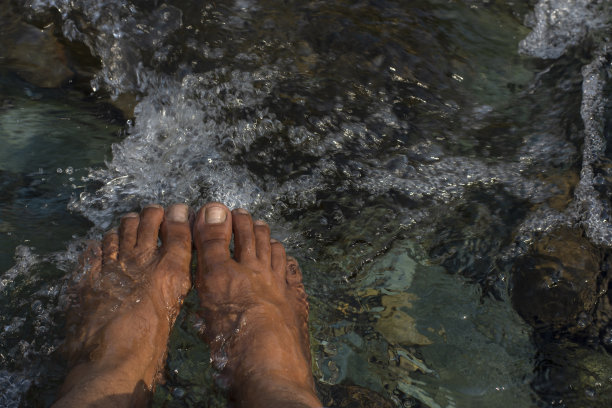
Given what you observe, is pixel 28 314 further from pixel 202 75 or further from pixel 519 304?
pixel 519 304

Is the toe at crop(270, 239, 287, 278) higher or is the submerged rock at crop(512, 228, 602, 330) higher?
the submerged rock at crop(512, 228, 602, 330)

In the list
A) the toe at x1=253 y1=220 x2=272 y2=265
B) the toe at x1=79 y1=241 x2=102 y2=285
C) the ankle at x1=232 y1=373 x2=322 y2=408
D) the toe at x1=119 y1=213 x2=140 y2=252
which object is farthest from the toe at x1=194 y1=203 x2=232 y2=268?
the ankle at x1=232 y1=373 x2=322 y2=408

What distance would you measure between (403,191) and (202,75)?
1102 mm

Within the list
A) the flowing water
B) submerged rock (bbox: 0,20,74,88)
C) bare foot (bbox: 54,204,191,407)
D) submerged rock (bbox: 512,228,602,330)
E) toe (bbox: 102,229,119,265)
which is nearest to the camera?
bare foot (bbox: 54,204,191,407)

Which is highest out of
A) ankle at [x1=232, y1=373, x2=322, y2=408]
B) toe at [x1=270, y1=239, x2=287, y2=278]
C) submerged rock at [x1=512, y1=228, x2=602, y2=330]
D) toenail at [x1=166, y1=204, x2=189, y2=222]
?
submerged rock at [x1=512, y1=228, x2=602, y2=330]

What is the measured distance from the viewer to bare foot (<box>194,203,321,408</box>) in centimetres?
194

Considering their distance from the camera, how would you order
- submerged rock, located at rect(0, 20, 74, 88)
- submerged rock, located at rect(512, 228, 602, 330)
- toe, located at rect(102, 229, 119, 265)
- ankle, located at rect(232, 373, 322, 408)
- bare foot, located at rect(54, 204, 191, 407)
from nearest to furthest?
ankle, located at rect(232, 373, 322, 408)
bare foot, located at rect(54, 204, 191, 407)
submerged rock, located at rect(512, 228, 602, 330)
toe, located at rect(102, 229, 119, 265)
submerged rock, located at rect(0, 20, 74, 88)

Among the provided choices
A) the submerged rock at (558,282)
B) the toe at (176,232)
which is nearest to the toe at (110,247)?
the toe at (176,232)

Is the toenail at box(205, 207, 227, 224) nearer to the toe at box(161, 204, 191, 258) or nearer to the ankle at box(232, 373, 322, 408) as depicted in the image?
the toe at box(161, 204, 191, 258)

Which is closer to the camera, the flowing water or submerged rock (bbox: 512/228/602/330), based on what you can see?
the flowing water

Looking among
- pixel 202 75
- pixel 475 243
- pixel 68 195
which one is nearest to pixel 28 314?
pixel 68 195

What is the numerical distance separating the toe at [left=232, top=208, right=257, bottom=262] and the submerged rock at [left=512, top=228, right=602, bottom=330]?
103cm

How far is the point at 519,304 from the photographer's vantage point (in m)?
2.21

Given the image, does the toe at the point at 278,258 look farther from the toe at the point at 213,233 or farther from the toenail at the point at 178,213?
the toenail at the point at 178,213
